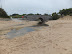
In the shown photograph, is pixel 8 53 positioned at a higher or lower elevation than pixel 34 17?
lower

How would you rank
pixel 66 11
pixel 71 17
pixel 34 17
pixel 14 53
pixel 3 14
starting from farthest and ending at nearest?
1. pixel 66 11
2. pixel 71 17
3. pixel 3 14
4. pixel 34 17
5. pixel 14 53

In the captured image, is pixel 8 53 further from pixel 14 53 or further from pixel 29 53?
pixel 29 53

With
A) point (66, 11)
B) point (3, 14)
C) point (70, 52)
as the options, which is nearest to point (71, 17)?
point (66, 11)

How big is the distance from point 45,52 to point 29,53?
3.27 ft

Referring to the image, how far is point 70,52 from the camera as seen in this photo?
497 centimetres

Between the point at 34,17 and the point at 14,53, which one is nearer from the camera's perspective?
the point at 14,53

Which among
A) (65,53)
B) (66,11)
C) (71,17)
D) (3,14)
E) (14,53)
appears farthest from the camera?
(66,11)

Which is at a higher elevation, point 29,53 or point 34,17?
point 34,17

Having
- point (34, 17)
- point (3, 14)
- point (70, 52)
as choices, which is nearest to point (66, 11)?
point (34, 17)

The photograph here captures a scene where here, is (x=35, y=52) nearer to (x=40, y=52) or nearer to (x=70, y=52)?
(x=40, y=52)

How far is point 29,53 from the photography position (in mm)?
5352

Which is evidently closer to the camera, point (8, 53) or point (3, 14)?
point (8, 53)

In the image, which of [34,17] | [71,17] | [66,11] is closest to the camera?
[34,17]

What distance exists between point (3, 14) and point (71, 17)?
31693 millimetres
